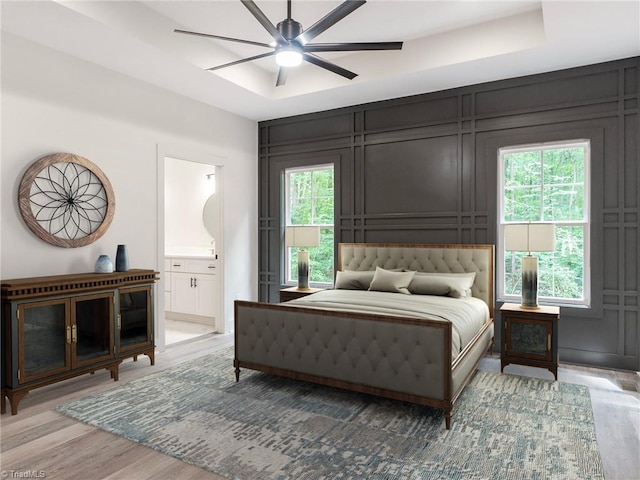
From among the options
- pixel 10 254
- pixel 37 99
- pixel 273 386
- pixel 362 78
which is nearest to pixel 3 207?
pixel 10 254

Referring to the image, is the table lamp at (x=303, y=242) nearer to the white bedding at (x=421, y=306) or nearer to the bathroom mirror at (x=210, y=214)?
the white bedding at (x=421, y=306)

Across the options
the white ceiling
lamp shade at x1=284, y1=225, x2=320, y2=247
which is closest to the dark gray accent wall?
the white ceiling

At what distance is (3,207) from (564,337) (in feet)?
17.0

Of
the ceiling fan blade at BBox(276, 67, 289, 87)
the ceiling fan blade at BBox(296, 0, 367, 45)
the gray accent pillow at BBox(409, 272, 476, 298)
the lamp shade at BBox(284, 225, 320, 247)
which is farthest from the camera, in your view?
the lamp shade at BBox(284, 225, 320, 247)

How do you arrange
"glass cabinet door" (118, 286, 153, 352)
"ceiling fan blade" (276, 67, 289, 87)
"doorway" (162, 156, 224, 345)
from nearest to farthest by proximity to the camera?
"ceiling fan blade" (276, 67, 289, 87), "glass cabinet door" (118, 286, 153, 352), "doorway" (162, 156, 224, 345)

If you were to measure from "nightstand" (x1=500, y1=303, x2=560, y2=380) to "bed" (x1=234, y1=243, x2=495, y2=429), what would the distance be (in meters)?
0.22

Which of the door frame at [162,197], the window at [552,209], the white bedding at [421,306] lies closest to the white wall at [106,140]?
the door frame at [162,197]

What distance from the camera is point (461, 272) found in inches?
177

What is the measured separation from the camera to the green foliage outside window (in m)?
4.14

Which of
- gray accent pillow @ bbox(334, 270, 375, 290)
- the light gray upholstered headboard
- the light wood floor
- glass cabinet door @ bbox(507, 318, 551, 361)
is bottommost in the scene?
the light wood floor

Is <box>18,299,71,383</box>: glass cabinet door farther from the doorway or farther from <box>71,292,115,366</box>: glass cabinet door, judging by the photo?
the doorway

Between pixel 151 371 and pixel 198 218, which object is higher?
pixel 198 218

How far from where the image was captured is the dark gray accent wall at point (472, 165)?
3877 millimetres

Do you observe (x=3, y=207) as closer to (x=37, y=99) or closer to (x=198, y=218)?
(x=37, y=99)
